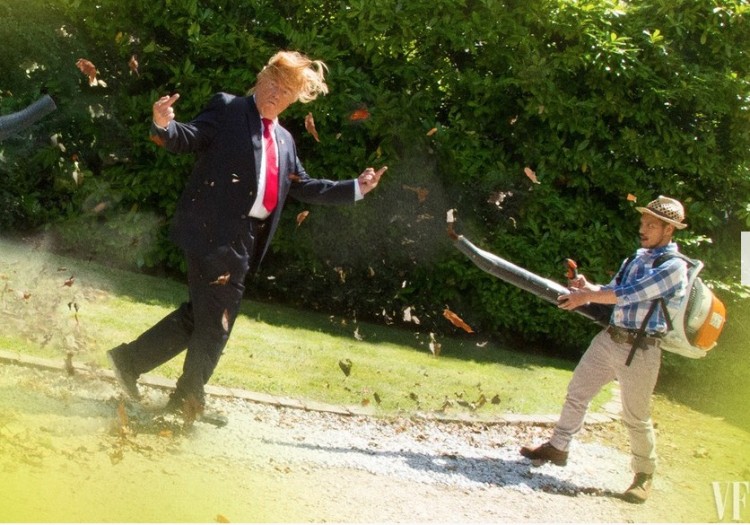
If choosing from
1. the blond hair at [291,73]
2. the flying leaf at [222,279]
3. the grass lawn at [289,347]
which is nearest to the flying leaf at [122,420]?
the flying leaf at [222,279]

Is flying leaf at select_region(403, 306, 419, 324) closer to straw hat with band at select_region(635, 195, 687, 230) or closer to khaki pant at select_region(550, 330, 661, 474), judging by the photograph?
khaki pant at select_region(550, 330, 661, 474)

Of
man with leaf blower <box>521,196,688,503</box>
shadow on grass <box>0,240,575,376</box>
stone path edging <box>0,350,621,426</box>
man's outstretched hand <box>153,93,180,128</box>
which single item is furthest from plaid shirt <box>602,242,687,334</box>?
shadow on grass <box>0,240,575,376</box>

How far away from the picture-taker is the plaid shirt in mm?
5734

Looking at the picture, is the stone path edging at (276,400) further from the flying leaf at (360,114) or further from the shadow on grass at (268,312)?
the flying leaf at (360,114)

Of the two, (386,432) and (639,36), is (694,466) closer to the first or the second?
(386,432)

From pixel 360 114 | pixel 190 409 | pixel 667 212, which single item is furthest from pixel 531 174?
pixel 190 409

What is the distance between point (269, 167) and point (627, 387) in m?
2.48

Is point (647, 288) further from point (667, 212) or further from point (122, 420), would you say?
point (122, 420)

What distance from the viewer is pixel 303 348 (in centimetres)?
828

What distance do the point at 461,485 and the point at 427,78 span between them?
4964 mm

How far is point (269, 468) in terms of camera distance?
526 cm

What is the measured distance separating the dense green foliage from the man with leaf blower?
3.44m

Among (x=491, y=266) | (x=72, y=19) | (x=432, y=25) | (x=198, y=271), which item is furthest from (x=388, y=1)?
(x=198, y=271)

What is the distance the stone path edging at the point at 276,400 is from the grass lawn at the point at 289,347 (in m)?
0.13
